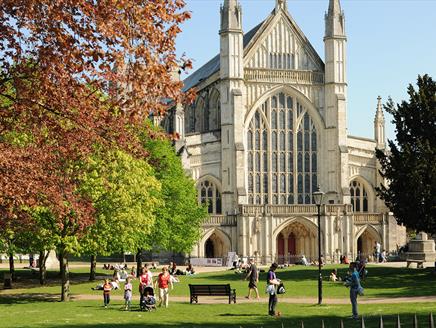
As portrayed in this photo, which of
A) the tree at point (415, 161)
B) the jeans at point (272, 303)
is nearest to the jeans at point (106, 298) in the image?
the jeans at point (272, 303)

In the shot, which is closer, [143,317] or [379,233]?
[143,317]

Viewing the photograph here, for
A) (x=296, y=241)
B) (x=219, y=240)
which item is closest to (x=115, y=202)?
(x=219, y=240)

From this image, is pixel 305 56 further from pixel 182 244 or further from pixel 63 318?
pixel 63 318

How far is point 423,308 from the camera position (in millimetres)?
25422

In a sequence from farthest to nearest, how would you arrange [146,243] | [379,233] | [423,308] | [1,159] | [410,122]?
[379,233], [146,243], [410,122], [423,308], [1,159]

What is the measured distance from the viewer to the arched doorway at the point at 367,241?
72.4 m

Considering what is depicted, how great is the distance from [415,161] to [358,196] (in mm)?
34520

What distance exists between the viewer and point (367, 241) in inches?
2916

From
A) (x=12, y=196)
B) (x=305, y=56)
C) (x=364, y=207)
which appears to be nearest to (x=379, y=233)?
(x=364, y=207)

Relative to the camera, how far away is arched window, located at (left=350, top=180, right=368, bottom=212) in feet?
247

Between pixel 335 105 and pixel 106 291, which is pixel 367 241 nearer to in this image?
pixel 335 105

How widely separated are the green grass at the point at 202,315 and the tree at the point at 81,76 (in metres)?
9.75

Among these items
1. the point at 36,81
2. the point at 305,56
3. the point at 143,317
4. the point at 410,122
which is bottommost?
the point at 143,317

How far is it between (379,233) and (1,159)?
205 ft
